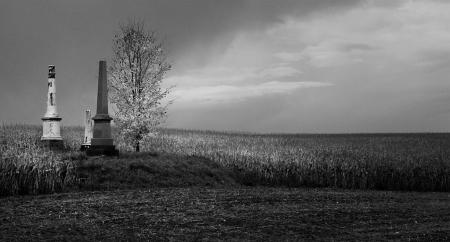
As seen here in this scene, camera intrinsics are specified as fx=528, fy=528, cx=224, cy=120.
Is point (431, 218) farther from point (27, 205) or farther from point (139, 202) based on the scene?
point (27, 205)

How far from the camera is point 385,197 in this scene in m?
21.8

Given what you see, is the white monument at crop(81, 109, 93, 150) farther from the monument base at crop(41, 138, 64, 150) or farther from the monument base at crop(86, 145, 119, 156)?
the monument base at crop(86, 145, 119, 156)

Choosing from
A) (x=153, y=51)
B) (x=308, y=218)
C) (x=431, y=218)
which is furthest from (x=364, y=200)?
(x=153, y=51)

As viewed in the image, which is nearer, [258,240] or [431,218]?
[258,240]

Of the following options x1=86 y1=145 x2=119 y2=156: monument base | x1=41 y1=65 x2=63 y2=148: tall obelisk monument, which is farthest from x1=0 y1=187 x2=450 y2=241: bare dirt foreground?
x1=41 y1=65 x2=63 y2=148: tall obelisk monument

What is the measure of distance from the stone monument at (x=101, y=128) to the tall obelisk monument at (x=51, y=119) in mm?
4903

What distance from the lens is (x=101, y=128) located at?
1084 inches

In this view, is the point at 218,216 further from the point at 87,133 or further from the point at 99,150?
the point at 87,133

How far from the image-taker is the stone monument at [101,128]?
2750 centimetres

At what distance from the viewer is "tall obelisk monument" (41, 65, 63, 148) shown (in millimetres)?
31344

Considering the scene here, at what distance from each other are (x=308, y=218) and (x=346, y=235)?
213 centimetres

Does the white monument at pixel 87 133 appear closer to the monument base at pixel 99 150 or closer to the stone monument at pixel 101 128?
the stone monument at pixel 101 128

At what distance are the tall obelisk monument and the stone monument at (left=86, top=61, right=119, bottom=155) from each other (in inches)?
193

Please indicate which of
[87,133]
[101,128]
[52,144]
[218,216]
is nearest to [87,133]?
[87,133]
